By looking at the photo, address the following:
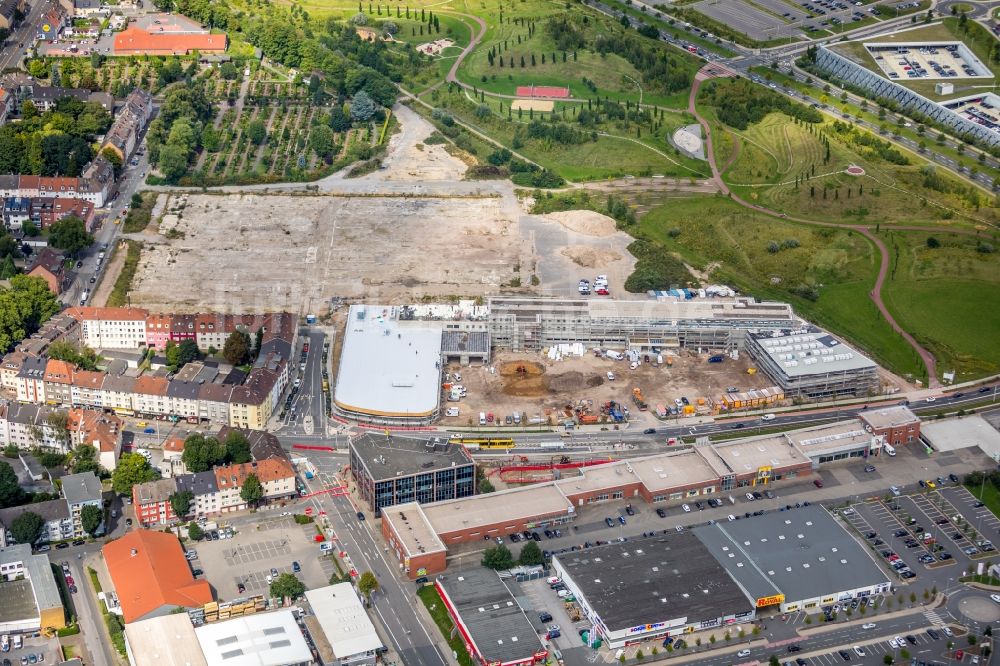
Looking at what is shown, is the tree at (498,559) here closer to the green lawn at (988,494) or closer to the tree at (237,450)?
the tree at (237,450)

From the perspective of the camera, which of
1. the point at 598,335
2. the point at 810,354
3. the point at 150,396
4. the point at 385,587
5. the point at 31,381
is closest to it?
the point at 385,587

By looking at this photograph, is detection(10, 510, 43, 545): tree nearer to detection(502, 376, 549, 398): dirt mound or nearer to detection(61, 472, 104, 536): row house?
detection(61, 472, 104, 536): row house

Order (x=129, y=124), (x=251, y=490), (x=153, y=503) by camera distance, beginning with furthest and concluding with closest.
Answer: (x=129, y=124) < (x=251, y=490) < (x=153, y=503)

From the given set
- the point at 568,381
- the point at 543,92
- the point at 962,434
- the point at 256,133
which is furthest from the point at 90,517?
the point at 543,92

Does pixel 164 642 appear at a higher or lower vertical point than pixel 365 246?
higher

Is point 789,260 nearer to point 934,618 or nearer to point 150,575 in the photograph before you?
point 934,618

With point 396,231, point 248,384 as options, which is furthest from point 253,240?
point 248,384

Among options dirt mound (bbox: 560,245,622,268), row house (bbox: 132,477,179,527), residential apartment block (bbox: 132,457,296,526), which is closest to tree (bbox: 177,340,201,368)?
residential apartment block (bbox: 132,457,296,526)
